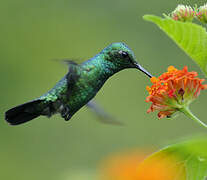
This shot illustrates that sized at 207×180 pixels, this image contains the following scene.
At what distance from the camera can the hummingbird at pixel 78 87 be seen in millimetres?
2523

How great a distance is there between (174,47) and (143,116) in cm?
109

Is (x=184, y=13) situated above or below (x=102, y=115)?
above

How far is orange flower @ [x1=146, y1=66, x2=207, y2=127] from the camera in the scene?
2107 millimetres

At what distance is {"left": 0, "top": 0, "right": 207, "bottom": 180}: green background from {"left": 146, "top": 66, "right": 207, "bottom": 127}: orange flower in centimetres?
288

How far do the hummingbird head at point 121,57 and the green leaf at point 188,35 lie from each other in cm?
46

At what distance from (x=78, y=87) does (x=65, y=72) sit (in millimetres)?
3466

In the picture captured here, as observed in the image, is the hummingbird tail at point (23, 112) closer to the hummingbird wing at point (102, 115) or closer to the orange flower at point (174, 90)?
the hummingbird wing at point (102, 115)

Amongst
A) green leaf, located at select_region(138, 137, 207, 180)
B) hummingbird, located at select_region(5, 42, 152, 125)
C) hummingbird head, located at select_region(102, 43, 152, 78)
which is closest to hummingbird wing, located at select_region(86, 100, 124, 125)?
hummingbird, located at select_region(5, 42, 152, 125)

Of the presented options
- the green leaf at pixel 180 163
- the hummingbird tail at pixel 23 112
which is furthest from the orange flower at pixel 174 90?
the hummingbird tail at pixel 23 112

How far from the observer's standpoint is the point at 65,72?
6047mm

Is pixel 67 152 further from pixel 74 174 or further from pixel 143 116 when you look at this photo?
pixel 74 174

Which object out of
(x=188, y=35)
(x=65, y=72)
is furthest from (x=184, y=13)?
(x=65, y=72)

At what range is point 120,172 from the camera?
1.25m

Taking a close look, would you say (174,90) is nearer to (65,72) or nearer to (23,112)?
(23,112)
